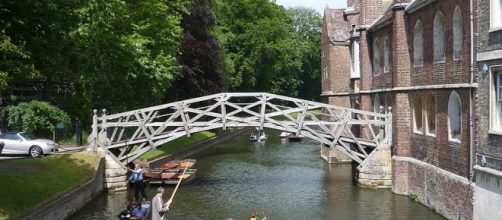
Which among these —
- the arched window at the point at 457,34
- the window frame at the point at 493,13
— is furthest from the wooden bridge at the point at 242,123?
the window frame at the point at 493,13

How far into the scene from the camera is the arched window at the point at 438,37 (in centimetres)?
1983

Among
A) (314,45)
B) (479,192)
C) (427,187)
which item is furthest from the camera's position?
(314,45)

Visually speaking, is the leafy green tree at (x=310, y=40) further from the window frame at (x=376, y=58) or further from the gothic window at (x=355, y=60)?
the window frame at (x=376, y=58)

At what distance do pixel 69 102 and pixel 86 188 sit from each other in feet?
43.8

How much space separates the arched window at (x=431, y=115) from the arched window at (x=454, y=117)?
183cm

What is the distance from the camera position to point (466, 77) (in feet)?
56.3

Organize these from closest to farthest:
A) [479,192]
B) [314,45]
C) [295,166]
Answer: [479,192] < [295,166] < [314,45]

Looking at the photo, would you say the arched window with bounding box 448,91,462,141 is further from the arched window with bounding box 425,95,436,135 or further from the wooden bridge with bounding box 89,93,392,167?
the wooden bridge with bounding box 89,93,392,167

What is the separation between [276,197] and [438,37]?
8.69m

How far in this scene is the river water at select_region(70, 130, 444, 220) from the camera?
20016 millimetres

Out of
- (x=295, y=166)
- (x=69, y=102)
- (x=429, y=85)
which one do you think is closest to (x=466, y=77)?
(x=429, y=85)

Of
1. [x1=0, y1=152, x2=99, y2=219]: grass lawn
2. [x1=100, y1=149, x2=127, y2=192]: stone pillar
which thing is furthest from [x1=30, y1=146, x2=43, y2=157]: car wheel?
[x1=100, y1=149, x2=127, y2=192]: stone pillar

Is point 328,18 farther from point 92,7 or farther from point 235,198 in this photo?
point 92,7

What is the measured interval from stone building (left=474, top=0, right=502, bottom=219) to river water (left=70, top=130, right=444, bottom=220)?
366cm
